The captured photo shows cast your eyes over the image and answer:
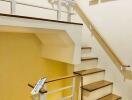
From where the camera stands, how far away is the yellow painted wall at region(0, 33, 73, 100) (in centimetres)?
279

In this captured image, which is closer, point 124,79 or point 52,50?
point 124,79

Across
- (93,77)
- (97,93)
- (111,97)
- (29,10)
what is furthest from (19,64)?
(111,97)

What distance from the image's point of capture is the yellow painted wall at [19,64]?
2.79 metres

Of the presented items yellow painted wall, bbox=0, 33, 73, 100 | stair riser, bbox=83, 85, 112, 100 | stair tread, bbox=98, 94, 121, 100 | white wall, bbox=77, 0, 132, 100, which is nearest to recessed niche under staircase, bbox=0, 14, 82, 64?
yellow painted wall, bbox=0, 33, 73, 100

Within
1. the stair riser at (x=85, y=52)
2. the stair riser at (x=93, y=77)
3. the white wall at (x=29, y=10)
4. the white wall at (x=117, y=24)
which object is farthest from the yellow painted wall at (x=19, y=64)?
the white wall at (x=117, y=24)

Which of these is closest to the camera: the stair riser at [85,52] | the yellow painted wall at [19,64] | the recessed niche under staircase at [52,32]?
the recessed niche under staircase at [52,32]

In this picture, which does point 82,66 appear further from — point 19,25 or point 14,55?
point 19,25

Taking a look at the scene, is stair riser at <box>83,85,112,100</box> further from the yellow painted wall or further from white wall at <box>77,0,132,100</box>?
the yellow painted wall

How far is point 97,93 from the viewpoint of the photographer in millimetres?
2775

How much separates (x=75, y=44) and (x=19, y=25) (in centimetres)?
110

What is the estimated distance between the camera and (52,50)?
3.16 metres

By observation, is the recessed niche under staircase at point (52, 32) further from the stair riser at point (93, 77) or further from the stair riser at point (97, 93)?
the stair riser at point (97, 93)

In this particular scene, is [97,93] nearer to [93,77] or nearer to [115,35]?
[93,77]

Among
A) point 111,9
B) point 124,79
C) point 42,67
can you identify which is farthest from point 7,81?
point 111,9
